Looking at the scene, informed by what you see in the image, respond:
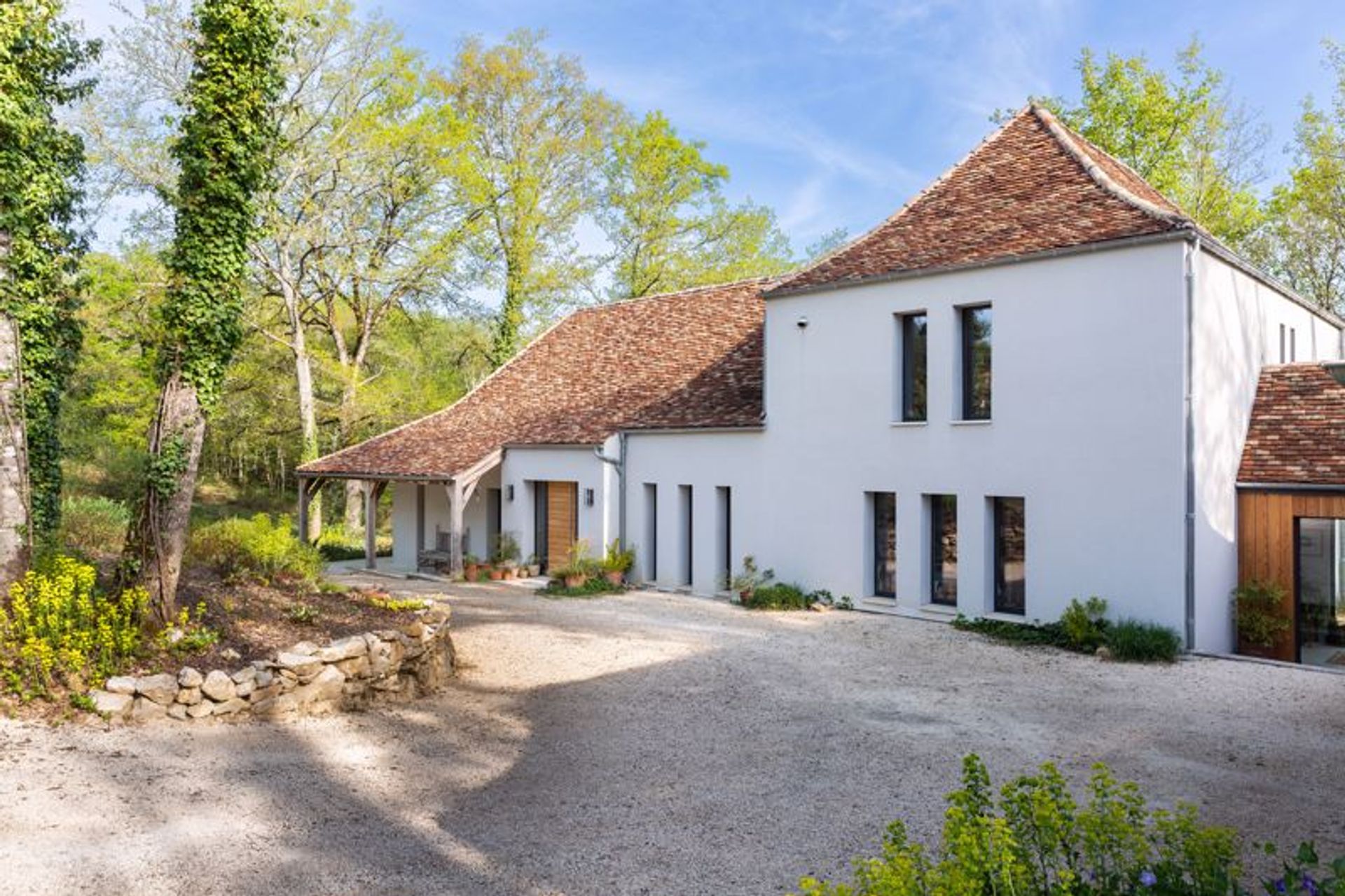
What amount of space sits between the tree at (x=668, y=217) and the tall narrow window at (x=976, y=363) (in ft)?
63.1

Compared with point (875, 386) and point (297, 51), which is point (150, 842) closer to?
point (875, 386)

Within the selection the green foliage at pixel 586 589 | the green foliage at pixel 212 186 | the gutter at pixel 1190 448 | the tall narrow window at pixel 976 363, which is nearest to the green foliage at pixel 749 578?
the green foliage at pixel 586 589

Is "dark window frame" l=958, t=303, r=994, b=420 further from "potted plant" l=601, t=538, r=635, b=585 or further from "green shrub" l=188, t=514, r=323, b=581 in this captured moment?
"green shrub" l=188, t=514, r=323, b=581

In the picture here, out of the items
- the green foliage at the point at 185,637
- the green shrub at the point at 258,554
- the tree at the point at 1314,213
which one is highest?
the tree at the point at 1314,213

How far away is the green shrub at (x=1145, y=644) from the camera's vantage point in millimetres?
11148

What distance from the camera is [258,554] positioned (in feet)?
41.1

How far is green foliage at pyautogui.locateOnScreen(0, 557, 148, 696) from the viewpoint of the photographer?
7.88 m

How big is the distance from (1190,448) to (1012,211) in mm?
4786

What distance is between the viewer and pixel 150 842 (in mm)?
5449

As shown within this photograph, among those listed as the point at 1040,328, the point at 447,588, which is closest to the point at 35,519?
the point at 447,588

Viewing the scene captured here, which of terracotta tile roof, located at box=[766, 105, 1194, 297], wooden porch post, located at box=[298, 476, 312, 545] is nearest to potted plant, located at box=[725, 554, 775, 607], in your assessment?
terracotta tile roof, located at box=[766, 105, 1194, 297]

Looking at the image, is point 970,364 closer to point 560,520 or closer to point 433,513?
point 560,520

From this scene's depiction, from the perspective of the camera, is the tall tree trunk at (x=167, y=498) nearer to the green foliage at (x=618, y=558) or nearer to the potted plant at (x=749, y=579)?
the green foliage at (x=618, y=558)

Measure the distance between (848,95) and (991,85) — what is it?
27.0 ft
